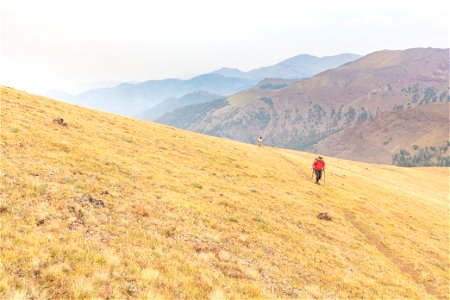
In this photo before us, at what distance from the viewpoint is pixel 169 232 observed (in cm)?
1410

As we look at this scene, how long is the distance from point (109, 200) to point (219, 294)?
8.58 metres

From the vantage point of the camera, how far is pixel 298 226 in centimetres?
2112

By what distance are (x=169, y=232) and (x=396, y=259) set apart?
1858 cm

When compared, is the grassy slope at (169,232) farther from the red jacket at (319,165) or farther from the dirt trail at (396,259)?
the red jacket at (319,165)

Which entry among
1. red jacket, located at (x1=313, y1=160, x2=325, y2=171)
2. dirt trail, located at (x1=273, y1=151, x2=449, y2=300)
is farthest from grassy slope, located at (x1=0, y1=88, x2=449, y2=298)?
red jacket, located at (x1=313, y1=160, x2=325, y2=171)

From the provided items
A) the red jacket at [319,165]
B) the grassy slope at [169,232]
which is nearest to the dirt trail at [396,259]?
the grassy slope at [169,232]

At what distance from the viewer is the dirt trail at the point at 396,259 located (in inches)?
711

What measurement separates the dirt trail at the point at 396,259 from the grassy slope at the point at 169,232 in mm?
101

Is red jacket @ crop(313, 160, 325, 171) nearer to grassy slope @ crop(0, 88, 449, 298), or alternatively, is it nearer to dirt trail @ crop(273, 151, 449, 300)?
grassy slope @ crop(0, 88, 449, 298)

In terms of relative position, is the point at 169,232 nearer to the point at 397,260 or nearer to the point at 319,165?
the point at 397,260

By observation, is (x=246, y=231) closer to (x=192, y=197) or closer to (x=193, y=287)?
(x=192, y=197)

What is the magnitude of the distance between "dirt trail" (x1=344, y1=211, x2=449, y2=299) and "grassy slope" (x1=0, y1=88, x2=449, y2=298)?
4.0 inches

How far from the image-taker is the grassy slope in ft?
31.2

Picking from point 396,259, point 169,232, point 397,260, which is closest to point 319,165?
point 396,259
